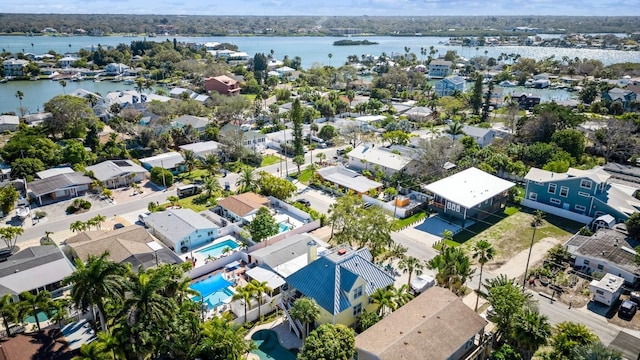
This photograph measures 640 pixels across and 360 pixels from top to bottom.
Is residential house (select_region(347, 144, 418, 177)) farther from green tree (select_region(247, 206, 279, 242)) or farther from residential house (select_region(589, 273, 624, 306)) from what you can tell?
residential house (select_region(589, 273, 624, 306))

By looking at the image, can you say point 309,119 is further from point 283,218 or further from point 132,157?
point 283,218

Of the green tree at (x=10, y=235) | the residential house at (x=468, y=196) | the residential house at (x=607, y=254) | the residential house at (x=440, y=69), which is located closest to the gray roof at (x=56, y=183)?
the green tree at (x=10, y=235)

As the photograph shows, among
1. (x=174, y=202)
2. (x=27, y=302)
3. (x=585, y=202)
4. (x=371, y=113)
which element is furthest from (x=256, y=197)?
(x=371, y=113)

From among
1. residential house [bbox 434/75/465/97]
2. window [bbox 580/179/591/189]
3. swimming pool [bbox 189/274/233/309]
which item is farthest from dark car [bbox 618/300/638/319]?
residential house [bbox 434/75/465/97]

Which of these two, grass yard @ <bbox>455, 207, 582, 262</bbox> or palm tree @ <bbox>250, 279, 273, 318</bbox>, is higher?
palm tree @ <bbox>250, 279, 273, 318</bbox>

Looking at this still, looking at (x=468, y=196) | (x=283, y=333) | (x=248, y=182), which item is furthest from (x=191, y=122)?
(x=283, y=333)
